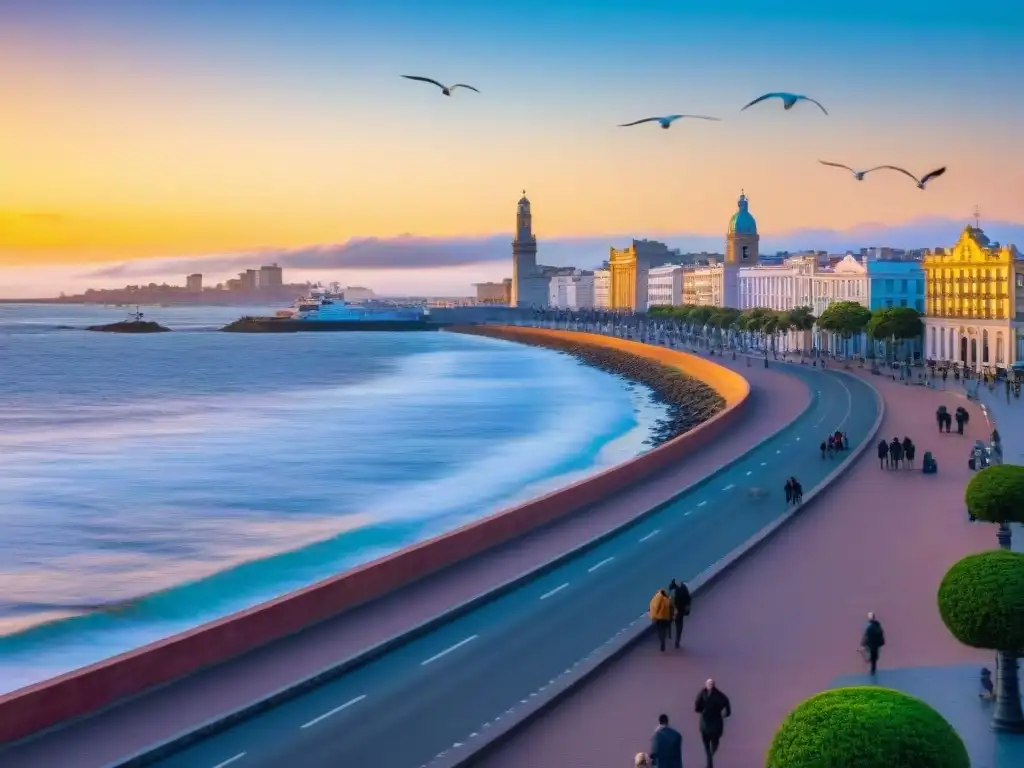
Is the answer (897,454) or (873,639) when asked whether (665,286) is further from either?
(873,639)

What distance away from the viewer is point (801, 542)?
19547 mm

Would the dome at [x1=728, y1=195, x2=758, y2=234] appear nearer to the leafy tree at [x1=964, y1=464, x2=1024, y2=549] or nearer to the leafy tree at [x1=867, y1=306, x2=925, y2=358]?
the leafy tree at [x1=867, y1=306, x2=925, y2=358]

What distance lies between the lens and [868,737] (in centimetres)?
688

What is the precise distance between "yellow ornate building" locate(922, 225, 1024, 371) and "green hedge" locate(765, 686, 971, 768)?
51270 mm

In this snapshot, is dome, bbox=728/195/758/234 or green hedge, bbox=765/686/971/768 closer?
green hedge, bbox=765/686/971/768

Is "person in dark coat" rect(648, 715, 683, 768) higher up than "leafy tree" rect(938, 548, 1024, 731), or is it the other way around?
"leafy tree" rect(938, 548, 1024, 731)

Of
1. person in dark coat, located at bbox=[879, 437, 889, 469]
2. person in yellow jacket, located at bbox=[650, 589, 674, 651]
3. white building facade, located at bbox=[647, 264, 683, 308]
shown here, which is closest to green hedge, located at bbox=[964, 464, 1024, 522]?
person in yellow jacket, located at bbox=[650, 589, 674, 651]

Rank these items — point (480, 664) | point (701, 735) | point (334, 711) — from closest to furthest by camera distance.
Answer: point (701, 735) → point (334, 711) → point (480, 664)

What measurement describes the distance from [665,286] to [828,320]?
83.2 metres

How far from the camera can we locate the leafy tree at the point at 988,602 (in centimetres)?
988

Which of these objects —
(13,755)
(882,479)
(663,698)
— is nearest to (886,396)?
(882,479)

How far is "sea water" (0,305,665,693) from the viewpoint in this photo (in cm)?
2134

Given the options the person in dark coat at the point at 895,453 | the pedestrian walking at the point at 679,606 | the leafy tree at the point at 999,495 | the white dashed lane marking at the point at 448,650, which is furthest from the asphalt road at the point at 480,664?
the person in dark coat at the point at 895,453

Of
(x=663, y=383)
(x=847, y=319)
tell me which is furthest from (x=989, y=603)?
(x=847, y=319)
